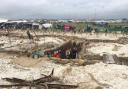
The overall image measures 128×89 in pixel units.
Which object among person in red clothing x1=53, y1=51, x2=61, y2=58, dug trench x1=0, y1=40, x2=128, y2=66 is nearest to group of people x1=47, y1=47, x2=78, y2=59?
person in red clothing x1=53, y1=51, x2=61, y2=58

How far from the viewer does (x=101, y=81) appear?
22125 millimetres

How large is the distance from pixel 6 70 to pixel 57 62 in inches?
192

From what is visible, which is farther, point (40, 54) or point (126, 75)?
point (40, 54)

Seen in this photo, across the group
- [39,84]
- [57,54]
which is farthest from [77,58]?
[39,84]

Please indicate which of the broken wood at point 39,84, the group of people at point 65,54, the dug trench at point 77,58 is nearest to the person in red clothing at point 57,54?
the group of people at point 65,54

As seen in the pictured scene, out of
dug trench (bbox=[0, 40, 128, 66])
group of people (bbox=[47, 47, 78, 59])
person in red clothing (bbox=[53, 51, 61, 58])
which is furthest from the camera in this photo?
group of people (bbox=[47, 47, 78, 59])

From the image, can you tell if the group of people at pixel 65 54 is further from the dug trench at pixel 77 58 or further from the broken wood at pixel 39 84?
the broken wood at pixel 39 84

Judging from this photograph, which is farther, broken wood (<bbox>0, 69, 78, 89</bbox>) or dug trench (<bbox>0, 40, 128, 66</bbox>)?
dug trench (<bbox>0, 40, 128, 66</bbox>)

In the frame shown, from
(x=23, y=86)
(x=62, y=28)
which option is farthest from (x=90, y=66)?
(x=62, y=28)

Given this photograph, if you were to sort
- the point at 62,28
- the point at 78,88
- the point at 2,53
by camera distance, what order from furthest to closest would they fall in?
the point at 62,28 → the point at 2,53 → the point at 78,88

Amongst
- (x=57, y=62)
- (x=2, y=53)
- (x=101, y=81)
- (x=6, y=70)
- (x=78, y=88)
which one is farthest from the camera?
(x=2, y=53)

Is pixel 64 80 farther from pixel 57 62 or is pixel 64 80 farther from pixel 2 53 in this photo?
pixel 2 53

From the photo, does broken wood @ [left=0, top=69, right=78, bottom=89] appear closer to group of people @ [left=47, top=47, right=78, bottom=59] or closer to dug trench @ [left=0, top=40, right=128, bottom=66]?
dug trench @ [left=0, top=40, right=128, bottom=66]

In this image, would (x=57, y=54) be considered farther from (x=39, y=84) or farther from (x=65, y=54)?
(x=39, y=84)
